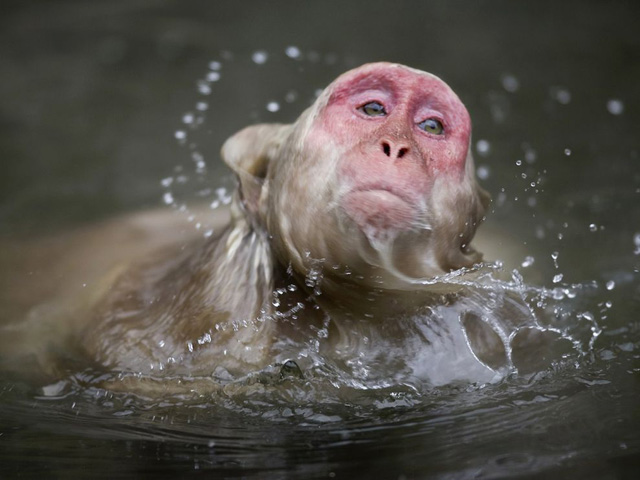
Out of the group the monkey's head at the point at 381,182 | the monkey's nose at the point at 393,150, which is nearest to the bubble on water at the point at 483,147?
the monkey's head at the point at 381,182

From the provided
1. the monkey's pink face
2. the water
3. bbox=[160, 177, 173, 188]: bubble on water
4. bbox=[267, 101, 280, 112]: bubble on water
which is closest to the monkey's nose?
the monkey's pink face

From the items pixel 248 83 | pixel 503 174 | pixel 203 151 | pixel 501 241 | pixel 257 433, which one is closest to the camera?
pixel 257 433

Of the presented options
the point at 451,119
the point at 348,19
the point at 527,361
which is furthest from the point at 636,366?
the point at 348,19

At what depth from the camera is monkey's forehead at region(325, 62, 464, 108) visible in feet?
7.12

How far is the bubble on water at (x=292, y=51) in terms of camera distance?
17.7ft

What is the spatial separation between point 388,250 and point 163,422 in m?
0.83

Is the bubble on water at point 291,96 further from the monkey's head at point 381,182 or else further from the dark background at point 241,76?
the monkey's head at point 381,182

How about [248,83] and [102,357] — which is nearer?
[102,357]

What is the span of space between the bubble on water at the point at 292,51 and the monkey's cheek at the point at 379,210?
11.4 ft

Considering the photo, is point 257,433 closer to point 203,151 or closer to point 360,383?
Answer: point 360,383

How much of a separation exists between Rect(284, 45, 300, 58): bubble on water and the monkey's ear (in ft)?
8.97

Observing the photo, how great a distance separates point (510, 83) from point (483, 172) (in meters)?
0.99

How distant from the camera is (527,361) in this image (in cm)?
269

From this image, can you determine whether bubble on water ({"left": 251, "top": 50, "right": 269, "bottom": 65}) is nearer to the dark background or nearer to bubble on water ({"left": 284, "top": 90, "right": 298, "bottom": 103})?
the dark background
